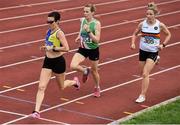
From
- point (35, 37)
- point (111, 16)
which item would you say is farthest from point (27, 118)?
point (111, 16)

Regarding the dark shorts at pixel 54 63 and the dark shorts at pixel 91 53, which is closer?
the dark shorts at pixel 54 63

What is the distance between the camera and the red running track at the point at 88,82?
11008 millimetres

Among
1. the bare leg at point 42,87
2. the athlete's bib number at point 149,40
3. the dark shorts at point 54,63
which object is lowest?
the bare leg at point 42,87

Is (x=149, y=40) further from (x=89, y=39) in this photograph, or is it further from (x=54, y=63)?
(x=54, y=63)

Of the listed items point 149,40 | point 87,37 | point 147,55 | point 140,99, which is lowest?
point 140,99

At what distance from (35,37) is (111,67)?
14.4 feet

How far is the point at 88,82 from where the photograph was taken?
13.4 metres

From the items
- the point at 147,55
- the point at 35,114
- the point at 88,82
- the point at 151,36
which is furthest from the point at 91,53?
the point at 35,114

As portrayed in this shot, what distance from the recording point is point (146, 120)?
10.3m

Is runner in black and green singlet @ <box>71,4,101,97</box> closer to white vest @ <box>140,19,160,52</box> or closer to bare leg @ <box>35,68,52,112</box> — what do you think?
white vest @ <box>140,19,160,52</box>

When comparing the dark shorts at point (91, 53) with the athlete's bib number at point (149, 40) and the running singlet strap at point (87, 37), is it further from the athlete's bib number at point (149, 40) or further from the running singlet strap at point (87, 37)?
the athlete's bib number at point (149, 40)

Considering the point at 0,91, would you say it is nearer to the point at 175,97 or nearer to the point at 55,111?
the point at 55,111

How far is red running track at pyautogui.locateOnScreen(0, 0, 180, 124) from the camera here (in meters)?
11.0

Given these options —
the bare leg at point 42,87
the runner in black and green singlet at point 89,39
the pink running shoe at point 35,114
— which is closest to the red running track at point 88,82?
the pink running shoe at point 35,114
